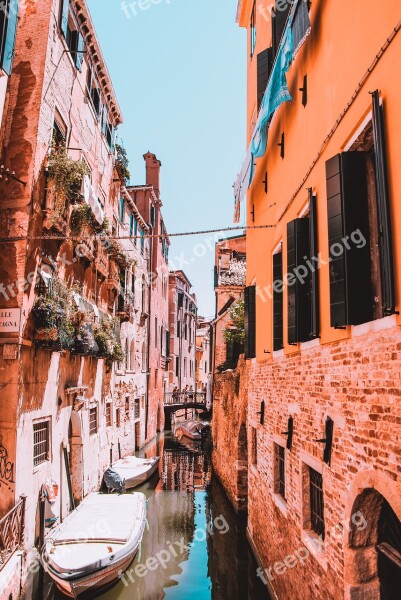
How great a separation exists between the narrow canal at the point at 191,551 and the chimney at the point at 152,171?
19.6 m

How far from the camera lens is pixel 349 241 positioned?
4.14 metres

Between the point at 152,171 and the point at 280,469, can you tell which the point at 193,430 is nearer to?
the point at 152,171

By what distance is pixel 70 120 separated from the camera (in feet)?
39.4

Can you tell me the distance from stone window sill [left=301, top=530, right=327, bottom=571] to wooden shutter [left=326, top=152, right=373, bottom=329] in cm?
261

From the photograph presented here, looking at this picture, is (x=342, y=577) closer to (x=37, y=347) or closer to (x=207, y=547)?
(x=37, y=347)

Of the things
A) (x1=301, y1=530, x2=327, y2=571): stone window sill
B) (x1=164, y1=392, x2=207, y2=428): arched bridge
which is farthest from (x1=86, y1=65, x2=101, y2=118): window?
(x1=164, y1=392, x2=207, y2=428): arched bridge

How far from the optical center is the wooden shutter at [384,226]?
3.42 m

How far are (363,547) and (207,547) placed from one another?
8.52 metres

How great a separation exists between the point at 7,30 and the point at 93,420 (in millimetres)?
10652

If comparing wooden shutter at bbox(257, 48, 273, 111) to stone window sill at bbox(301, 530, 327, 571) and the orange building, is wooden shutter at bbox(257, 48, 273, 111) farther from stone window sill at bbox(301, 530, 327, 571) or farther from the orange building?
stone window sill at bbox(301, 530, 327, 571)

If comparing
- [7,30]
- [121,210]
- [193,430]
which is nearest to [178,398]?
[193,430]

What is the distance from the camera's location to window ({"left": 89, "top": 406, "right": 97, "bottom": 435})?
1425 cm

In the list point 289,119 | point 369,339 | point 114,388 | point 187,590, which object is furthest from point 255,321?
point 114,388

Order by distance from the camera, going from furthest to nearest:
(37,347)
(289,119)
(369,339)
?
(37,347) → (289,119) → (369,339)
